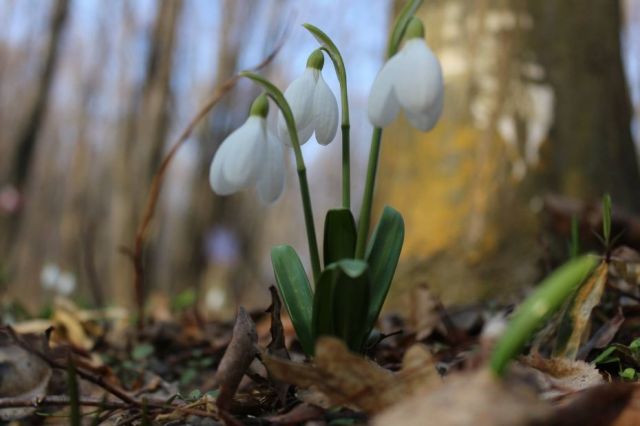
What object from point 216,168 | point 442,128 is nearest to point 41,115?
point 442,128

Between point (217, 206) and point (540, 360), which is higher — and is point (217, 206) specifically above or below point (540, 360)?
below

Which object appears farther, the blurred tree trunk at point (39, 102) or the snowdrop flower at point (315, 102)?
the blurred tree trunk at point (39, 102)

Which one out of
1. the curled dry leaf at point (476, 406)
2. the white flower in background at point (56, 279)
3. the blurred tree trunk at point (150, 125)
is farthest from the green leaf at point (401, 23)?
the blurred tree trunk at point (150, 125)

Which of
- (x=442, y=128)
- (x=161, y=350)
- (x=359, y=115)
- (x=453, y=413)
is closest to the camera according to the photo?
(x=453, y=413)

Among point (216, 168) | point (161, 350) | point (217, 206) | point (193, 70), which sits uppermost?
point (193, 70)

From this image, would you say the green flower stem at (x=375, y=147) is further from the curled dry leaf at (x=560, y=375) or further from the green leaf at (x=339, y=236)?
the curled dry leaf at (x=560, y=375)

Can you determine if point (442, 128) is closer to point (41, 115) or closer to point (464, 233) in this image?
point (464, 233)

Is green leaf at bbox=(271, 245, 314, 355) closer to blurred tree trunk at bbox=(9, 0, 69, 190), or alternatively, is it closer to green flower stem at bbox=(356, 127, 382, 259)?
green flower stem at bbox=(356, 127, 382, 259)
